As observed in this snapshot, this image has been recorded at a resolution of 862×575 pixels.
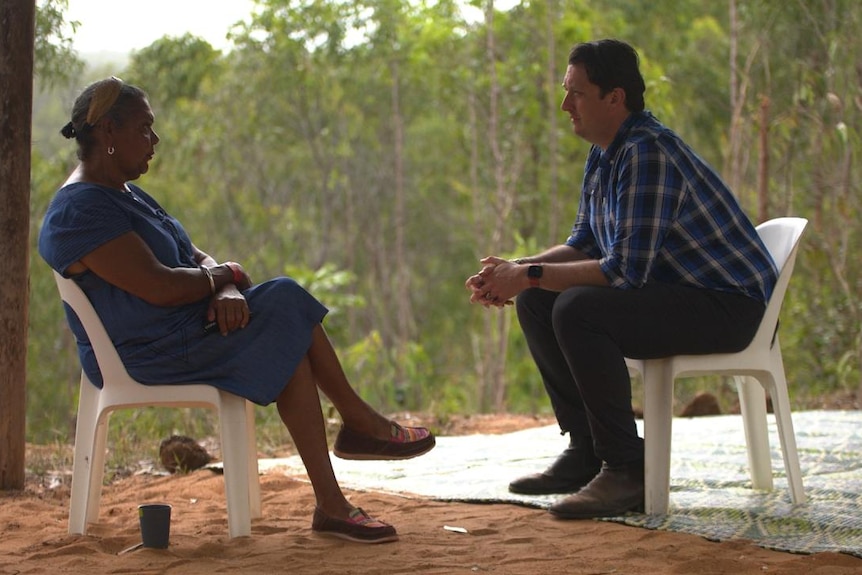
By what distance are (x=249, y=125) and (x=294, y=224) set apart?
5.94ft

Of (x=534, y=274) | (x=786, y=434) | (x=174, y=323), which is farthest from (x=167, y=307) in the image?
(x=786, y=434)

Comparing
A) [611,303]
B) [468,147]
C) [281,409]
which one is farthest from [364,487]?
[468,147]

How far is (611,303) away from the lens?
3.00 m

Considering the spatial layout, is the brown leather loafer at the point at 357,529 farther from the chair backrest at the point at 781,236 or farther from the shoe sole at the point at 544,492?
the chair backrest at the point at 781,236

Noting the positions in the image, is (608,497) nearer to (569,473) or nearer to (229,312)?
(569,473)

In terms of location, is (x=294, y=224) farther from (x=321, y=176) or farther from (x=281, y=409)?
(x=281, y=409)

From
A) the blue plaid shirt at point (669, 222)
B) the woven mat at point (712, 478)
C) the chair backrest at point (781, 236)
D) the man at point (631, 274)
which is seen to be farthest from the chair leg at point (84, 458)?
the chair backrest at point (781, 236)

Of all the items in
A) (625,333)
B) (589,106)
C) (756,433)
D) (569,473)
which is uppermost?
(589,106)

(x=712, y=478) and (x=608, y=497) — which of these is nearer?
(x=608, y=497)

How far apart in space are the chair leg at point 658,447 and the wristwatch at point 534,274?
429 millimetres

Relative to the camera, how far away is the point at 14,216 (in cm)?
362

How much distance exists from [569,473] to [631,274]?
73cm

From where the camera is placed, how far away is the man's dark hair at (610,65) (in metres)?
3.10

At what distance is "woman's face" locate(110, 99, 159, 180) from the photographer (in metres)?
2.86
